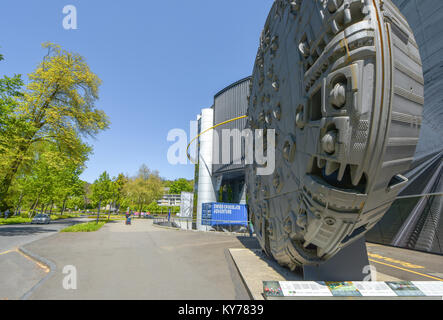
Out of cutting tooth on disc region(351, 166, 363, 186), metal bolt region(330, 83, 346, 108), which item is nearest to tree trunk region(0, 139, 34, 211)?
metal bolt region(330, 83, 346, 108)

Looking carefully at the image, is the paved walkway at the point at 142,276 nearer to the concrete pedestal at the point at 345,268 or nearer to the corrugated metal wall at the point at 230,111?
the concrete pedestal at the point at 345,268

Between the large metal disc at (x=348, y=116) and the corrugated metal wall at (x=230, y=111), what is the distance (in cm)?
1923

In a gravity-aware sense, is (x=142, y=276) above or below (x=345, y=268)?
below

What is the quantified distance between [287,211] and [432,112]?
1282 centimetres

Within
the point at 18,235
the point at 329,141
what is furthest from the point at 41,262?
the point at 329,141

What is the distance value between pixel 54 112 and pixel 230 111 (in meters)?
18.1

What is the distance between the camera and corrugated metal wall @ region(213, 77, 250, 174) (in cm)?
2506

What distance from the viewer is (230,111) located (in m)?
26.7

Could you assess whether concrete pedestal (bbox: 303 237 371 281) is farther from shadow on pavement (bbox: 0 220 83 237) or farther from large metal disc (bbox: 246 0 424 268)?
shadow on pavement (bbox: 0 220 83 237)

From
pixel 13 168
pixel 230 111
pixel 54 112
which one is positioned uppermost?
pixel 230 111

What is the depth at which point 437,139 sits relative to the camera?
11414 millimetres

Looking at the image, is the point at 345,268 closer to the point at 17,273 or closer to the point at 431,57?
the point at 17,273

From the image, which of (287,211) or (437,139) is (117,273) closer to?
(287,211)
